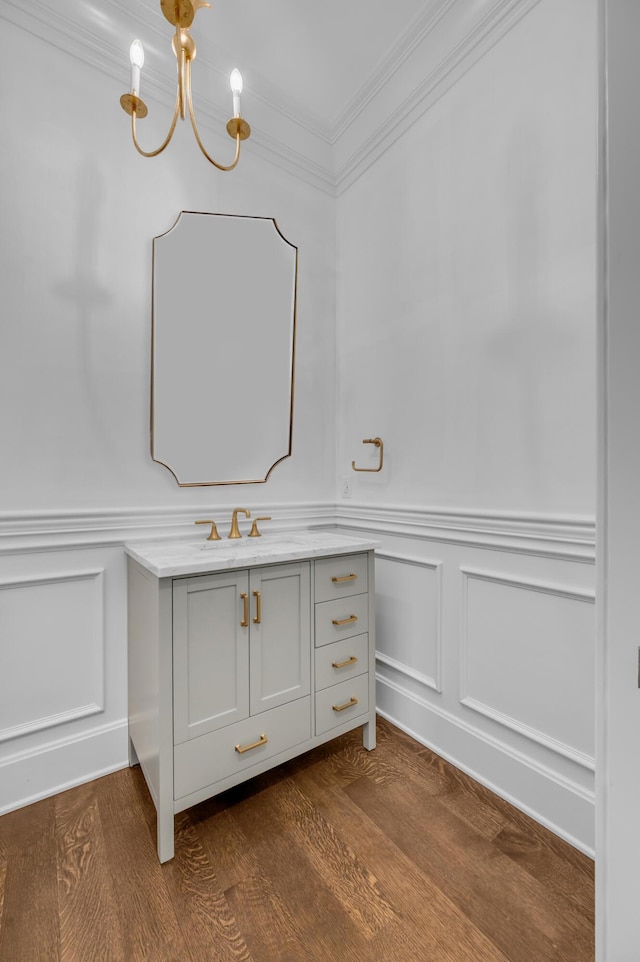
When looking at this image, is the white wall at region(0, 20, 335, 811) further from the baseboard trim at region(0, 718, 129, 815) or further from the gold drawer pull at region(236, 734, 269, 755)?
the gold drawer pull at region(236, 734, 269, 755)

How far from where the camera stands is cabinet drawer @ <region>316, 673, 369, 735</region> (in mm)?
1701

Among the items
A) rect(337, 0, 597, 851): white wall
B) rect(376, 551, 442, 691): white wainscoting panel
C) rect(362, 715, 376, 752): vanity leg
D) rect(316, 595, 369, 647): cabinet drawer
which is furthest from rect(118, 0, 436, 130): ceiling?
rect(362, 715, 376, 752): vanity leg

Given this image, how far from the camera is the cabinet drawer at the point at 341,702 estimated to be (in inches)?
67.0

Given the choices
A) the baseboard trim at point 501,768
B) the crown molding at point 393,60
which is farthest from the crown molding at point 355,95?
the baseboard trim at point 501,768

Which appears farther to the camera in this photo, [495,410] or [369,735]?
[369,735]

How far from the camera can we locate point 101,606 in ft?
5.64

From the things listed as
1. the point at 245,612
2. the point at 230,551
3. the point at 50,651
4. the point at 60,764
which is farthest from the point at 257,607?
the point at 60,764

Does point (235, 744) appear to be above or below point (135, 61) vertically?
below

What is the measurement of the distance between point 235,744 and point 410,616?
0.91 metres

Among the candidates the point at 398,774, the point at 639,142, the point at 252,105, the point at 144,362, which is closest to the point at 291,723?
the point at 398,774

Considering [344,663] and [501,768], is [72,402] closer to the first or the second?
[344,663]

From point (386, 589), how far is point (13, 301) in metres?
1.90

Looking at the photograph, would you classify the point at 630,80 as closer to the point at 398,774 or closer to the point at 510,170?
the point at 510,170

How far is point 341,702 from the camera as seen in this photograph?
5.80 feet
